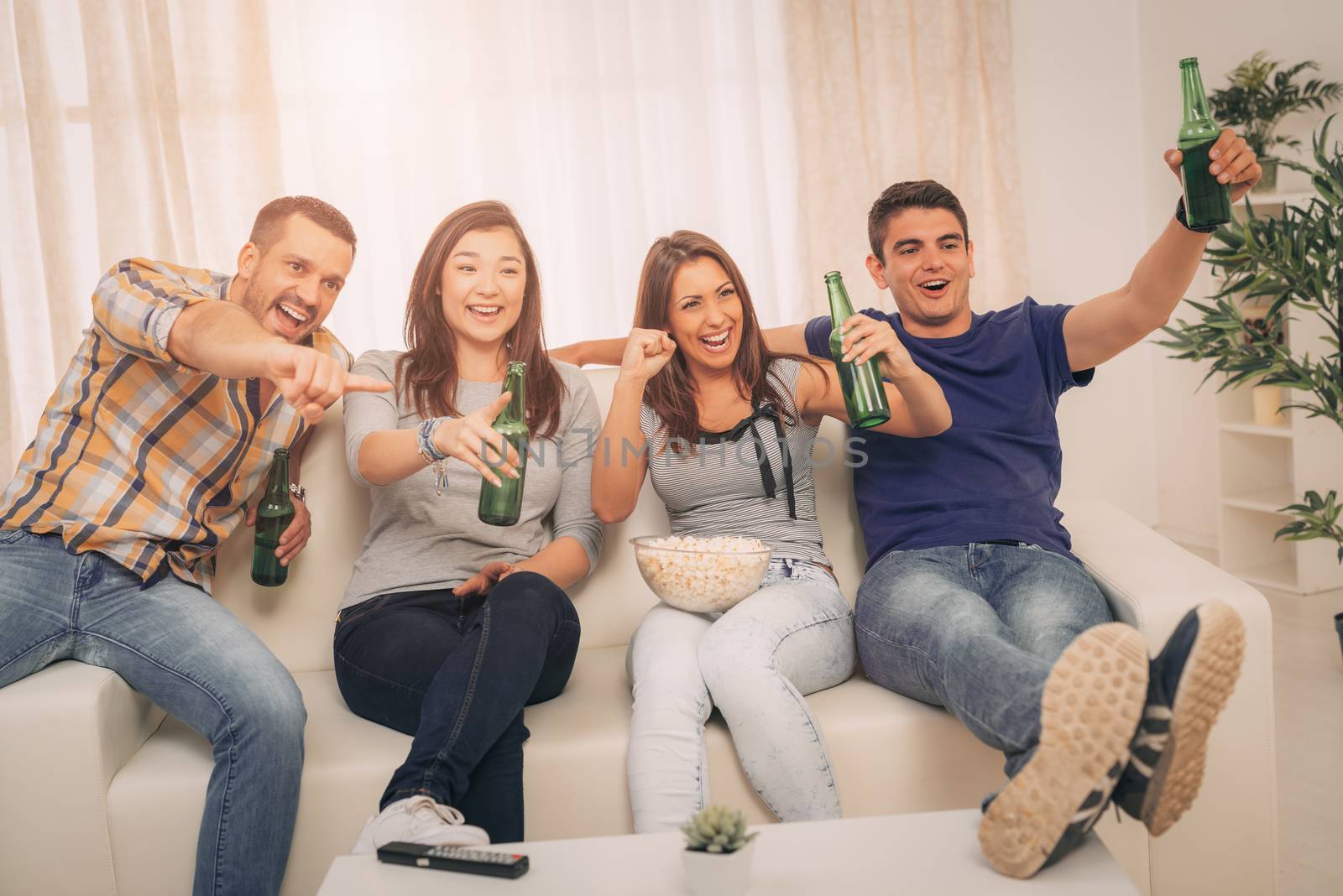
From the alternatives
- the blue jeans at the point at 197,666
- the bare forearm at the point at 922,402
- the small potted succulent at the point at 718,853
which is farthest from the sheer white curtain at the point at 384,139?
the small potted succulent at the point at 718,853

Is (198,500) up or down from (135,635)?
up

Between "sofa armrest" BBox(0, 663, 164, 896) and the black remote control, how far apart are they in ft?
1.89

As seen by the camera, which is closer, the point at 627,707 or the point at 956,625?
the point at 956,625

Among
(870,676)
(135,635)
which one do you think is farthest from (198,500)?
(870,676)

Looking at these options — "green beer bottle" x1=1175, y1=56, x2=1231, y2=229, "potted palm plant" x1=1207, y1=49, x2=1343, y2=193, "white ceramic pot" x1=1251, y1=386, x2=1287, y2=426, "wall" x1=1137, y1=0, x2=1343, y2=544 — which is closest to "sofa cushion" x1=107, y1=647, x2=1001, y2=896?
"green beer bottle" x1=1175, y1=56, x2=1231, y2=229

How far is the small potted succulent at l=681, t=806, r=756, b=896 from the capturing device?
1.00 m

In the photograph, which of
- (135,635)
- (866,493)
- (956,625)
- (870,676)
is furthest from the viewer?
(866,493)

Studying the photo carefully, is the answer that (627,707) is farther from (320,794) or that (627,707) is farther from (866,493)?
(866,493)

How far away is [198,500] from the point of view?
66.6 inches

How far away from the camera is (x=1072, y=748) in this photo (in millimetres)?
1031

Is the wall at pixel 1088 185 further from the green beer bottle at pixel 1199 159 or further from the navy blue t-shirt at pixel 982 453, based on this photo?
the green beer bottle at pixel 1199 159

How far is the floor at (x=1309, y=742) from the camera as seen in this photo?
1796mm

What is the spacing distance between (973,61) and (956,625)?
3.27m

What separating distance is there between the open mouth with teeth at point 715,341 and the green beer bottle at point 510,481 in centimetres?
43
